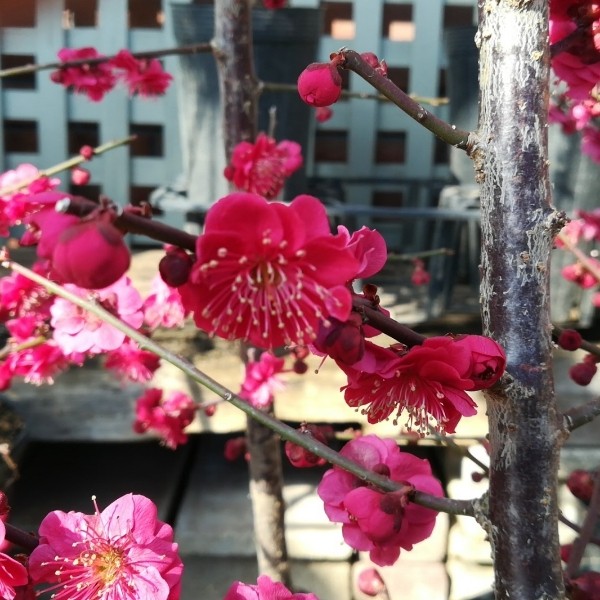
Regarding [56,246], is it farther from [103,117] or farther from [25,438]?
[103,117]

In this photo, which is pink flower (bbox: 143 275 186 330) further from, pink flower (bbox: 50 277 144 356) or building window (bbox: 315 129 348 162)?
building window (bbox: 315 129 348 162)

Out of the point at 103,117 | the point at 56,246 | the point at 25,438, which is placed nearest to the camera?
the point at 56,246

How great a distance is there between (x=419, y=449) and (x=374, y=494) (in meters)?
1.29

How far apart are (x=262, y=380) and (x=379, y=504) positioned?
656mm

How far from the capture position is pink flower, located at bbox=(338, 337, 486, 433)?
0.44 meters

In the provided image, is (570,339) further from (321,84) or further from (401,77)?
(401,77)

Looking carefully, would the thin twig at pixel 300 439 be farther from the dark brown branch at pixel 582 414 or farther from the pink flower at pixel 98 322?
the pink flower at pixel 98 322

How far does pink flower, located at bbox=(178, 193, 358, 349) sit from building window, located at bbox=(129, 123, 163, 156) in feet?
6.90

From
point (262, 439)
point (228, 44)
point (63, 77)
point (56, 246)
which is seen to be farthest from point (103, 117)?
point (56, 246)

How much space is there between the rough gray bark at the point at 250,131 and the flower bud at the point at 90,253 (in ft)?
2.50

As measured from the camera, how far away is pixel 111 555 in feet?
1.79

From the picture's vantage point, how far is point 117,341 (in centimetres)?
90

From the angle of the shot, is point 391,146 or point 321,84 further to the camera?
point 391,146

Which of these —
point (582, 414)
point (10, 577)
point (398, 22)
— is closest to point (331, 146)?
point (398, 22)
